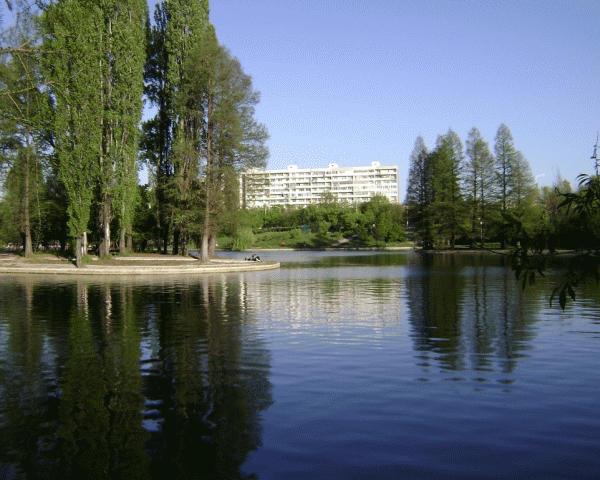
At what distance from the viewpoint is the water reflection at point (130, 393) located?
5.20m

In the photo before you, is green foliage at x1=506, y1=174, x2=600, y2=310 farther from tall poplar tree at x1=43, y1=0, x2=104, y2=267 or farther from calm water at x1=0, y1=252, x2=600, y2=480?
tall poplar tree at x1=43, y1=0, x2=104, y2=267

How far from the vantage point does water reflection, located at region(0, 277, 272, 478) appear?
5199mm

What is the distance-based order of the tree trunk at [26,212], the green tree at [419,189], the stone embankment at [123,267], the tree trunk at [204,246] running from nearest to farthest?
the stone embankment at [123,267] → the tree trunk at [204,246] → the tree trunk at [26,212] → the green tree at [419,189]

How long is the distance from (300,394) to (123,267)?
1054 inches

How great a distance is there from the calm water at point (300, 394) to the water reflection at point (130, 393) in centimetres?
3

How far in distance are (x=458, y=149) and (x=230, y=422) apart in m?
72.3

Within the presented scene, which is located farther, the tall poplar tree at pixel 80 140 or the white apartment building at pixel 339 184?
the white apartment building at pixel 339 184

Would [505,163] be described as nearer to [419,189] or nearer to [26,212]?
[419,189]

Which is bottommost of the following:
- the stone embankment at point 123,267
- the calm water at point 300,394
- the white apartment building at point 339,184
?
the calm water at point 300,394

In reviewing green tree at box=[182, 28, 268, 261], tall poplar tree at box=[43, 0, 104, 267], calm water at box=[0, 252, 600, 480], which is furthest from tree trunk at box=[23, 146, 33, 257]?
calm water at box=[0, 252, 600, 480]

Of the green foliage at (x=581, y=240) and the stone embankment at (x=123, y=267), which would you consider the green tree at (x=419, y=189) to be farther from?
the green foliage at (x=581, y=240)

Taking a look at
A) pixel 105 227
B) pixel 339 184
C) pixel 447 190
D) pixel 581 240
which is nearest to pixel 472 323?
pixel 581 240

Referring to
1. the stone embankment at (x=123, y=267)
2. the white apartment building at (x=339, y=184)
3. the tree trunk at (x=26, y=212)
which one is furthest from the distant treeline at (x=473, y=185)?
the white apartment building at (x=339, y=184)

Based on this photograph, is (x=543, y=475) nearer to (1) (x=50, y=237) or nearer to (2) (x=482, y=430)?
(2) (x=482, y=430)
